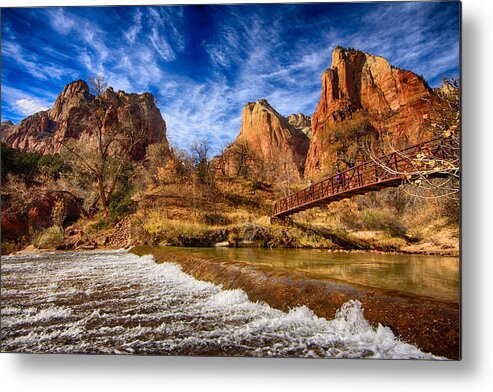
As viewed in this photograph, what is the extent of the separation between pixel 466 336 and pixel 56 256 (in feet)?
20.5

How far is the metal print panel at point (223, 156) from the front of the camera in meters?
3.03

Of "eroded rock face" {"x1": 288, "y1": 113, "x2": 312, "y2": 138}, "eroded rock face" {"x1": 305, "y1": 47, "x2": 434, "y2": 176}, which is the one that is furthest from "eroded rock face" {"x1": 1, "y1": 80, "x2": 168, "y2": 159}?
"eroded rock face" {"x1": 305, "y1": 47, "x2": 434, "y2": 176}

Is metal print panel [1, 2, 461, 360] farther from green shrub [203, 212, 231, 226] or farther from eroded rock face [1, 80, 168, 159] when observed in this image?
green shrub [203, 212, 231, 226]

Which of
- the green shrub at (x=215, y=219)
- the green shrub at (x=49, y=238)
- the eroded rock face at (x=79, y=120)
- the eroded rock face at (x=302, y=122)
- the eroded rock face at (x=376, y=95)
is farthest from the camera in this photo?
the green shrub at (x=215, y=219)

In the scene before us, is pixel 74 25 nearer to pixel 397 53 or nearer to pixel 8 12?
pixel 8 12

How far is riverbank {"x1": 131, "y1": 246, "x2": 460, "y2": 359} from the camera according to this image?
8.59ft

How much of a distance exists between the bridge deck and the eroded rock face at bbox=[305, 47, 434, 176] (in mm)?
438

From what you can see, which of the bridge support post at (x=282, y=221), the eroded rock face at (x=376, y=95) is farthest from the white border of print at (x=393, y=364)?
the bridge support post at (x=282, y=221)

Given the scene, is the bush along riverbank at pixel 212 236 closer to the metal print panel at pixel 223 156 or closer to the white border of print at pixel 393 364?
the metal print panel at pixel 223 156

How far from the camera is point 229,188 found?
1028cm

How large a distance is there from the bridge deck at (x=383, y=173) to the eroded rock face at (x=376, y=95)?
0.44 metres

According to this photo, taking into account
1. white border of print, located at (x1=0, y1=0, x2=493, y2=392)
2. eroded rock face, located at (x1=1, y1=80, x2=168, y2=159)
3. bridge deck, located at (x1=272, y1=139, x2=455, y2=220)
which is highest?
eroded rock face, located at (x1=1, y1=80, x2=168, y2=159)

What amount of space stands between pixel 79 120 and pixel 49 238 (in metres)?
2.41

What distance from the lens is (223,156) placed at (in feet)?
25.6
